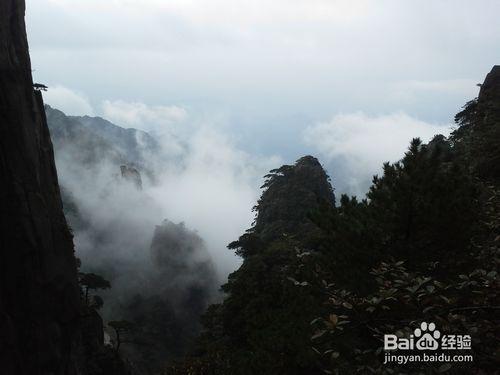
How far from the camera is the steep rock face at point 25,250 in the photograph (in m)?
23.2

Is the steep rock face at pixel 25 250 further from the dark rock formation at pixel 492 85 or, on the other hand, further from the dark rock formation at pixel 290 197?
the dark rock formation at pixel 492 85

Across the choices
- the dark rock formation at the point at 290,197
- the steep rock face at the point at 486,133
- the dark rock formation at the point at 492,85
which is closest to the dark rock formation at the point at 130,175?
the dark rock formation at the point at 290,197

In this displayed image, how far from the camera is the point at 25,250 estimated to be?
23641 mm

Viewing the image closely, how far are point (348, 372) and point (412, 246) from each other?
3268 mm

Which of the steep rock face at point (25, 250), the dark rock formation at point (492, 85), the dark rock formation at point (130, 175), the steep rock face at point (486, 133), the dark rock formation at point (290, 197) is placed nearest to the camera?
the steep rock face at point (486, 133)

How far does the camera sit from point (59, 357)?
24.9 m

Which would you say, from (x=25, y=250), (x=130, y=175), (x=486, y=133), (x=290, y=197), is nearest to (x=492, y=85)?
(x=486, y=133)

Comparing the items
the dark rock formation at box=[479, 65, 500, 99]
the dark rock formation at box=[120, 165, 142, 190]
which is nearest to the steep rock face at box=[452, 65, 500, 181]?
the dark rock formation at box=[479, 65, 500, 99]

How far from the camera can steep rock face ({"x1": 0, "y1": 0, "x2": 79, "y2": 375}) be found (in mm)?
23234

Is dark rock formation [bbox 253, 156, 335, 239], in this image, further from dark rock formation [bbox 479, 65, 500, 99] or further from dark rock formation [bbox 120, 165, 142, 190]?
dark rock formation [bbox 120, 165, 142, 190]

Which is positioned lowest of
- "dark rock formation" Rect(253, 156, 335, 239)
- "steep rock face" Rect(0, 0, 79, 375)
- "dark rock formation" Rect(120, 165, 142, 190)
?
"steep rock face" Rect(0, 0, 79, 375)

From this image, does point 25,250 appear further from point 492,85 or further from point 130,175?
point 130,175

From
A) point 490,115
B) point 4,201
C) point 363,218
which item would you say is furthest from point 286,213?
point 363,218

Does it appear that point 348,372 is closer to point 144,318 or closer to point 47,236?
point 47,236
